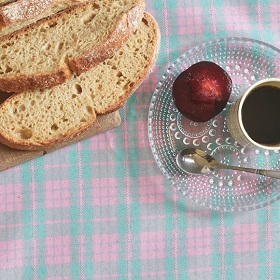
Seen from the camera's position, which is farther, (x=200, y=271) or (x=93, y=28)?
(x=200, y=271)

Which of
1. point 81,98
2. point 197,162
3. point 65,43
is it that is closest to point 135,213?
point 197,162

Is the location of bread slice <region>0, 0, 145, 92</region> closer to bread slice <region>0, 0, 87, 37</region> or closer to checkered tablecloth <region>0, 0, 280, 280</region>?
bread slice <region>0, 0, 87, 37</region>

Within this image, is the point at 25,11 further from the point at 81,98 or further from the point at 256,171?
the point at 256,171

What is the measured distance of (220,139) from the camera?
1225mm

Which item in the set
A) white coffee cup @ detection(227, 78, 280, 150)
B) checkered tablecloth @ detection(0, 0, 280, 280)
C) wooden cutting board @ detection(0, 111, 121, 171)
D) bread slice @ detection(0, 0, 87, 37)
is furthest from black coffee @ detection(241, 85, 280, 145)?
bread slice @ detection(0, 0, 87, 37)

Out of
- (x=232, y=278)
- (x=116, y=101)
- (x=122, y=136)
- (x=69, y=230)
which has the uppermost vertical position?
(x=116, y=101)

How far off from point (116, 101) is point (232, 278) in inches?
18.9

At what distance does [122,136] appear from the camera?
1230 millimetres

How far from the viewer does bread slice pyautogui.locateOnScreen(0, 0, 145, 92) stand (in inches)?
42.1

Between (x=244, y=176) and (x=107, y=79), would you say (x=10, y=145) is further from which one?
(x=244, y=176)

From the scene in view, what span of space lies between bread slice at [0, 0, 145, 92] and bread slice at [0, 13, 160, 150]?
0.11 ft

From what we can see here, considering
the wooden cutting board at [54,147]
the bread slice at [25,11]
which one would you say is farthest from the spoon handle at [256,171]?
the bread slice at [25,11]

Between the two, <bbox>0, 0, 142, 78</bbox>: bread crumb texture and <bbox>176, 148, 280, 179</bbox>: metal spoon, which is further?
<bbox>176, 148, 280, 179</bbox>: metal spoon

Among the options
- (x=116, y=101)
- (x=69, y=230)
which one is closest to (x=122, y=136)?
(x=116, y=101)
